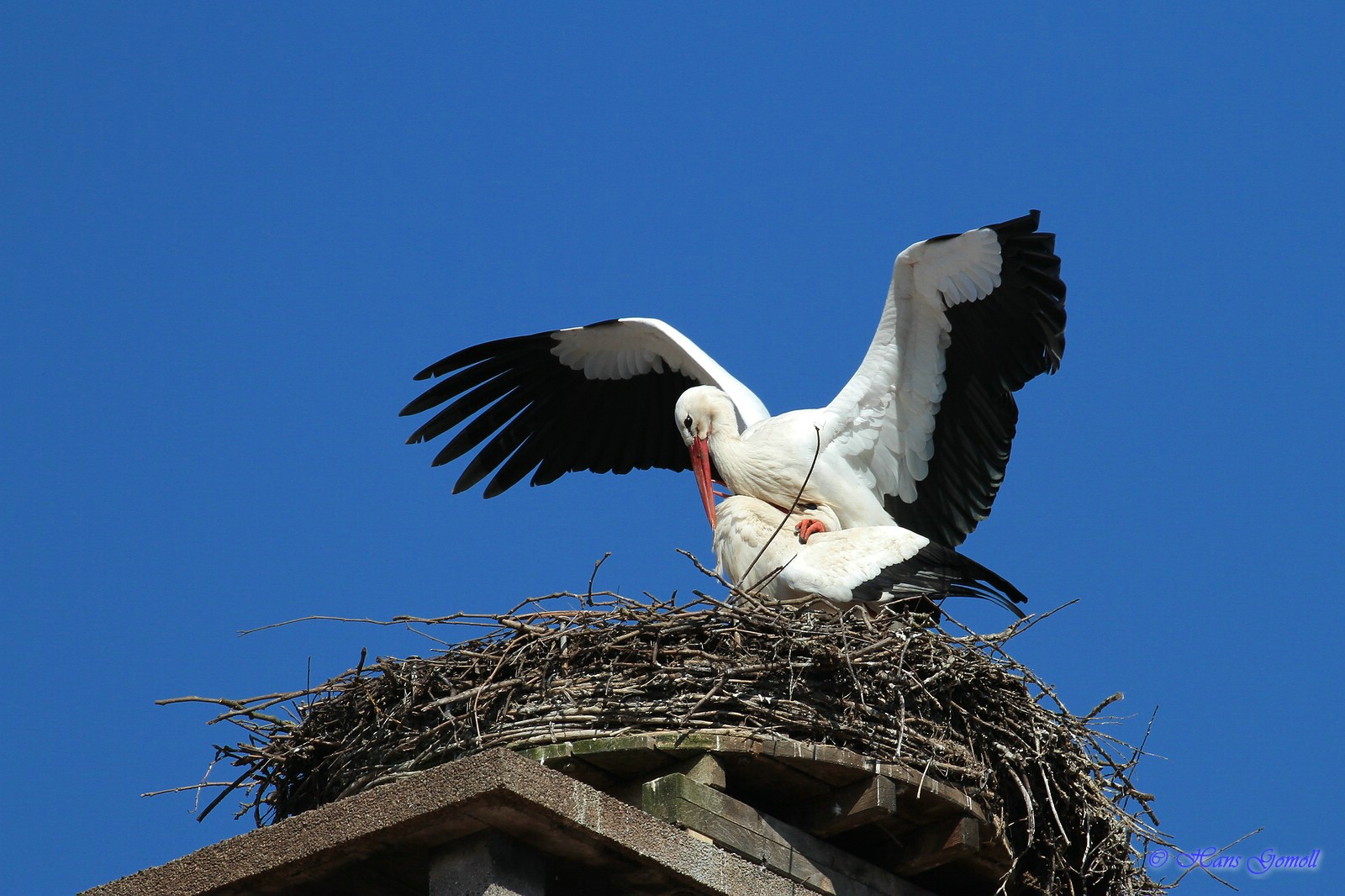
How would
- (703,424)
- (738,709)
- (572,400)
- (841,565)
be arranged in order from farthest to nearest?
(572,400) → (703,424) → (841,565) → (738,709)

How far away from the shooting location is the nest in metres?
6.11

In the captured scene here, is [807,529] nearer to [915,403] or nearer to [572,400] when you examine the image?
[915,403]

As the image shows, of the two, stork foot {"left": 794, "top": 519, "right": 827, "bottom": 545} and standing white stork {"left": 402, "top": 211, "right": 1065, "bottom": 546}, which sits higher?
standing white stork {"left": 402, "top": 211, "right": 1065, "bottom": 546}

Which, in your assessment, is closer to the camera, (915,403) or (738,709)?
(738,709)

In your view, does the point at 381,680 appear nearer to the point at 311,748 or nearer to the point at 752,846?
the point at 311,748

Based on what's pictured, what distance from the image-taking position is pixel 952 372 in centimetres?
879

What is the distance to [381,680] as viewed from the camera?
6.54 m

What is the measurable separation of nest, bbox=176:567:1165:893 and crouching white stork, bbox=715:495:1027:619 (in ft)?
1.81

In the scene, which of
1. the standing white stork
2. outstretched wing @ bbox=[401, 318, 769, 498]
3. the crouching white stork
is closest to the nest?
the crouching white stork

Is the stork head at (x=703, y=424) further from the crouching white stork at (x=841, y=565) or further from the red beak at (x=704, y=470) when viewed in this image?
the crouching white stork at (x=841, y=565)

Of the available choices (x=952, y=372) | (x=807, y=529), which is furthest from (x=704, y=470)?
(x=952, y=372)

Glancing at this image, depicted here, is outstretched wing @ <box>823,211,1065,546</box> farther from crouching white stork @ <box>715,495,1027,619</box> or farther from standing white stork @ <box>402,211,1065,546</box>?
crouching white stork @ <box>715,495,1027,619</box>

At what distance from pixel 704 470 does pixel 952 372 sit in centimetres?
136

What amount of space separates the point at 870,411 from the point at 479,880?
4272mm
